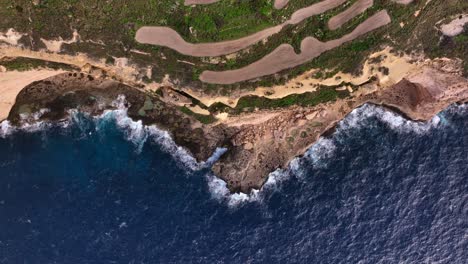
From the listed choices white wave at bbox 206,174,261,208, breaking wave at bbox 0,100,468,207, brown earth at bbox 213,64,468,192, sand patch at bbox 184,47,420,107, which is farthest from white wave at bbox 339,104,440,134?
white wave at bbox 206,174,261,208

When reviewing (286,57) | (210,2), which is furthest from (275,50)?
(210,2)

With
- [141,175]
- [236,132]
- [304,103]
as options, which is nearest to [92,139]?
[141,175]

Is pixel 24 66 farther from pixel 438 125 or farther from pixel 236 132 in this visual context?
pixel 438 125

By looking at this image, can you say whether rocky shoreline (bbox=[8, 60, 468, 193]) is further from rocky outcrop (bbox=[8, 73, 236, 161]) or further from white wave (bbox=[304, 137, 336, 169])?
white wave (bbox=[304, 137, 336, 169])

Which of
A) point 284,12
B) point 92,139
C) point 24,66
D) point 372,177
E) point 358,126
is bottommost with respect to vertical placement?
point 372,177

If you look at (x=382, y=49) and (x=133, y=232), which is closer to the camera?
(x=382, y=49)

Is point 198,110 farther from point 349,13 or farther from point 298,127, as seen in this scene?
point 349,13
